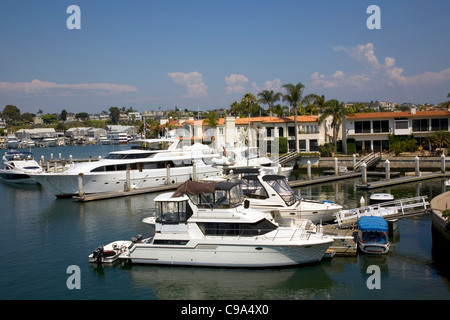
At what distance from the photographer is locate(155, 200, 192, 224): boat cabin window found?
20219 mm

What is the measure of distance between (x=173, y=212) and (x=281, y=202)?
7.11 meters

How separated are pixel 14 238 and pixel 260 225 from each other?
16357 millimetres

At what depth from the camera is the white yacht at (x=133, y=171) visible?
40094mm

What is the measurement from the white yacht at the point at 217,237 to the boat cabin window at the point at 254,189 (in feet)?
13.5

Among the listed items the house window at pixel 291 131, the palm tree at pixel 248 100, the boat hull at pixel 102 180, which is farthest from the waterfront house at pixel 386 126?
the boat hull at pixel 102 180

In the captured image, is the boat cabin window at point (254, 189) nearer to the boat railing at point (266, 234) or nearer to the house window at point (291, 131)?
the boat railing at point (266, 234)

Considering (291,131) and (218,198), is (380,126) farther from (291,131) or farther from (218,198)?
(218,198)

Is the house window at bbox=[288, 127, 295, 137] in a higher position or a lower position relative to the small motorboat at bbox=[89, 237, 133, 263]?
higher

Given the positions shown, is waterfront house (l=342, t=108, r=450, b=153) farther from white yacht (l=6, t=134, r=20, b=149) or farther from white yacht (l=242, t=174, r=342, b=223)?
white yacht (l=6, t=134, r=20, b=149)

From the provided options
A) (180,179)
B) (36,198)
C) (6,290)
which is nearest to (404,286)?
(6,290)

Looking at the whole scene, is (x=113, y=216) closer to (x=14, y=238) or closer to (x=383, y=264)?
(x=14, y=238)

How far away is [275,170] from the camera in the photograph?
45281 mm

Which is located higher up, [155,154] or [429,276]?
[155,154]

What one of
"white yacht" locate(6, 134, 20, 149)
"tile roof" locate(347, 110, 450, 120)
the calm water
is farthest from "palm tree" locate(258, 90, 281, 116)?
"white yacht" locate(6, 134, 20, 149)
